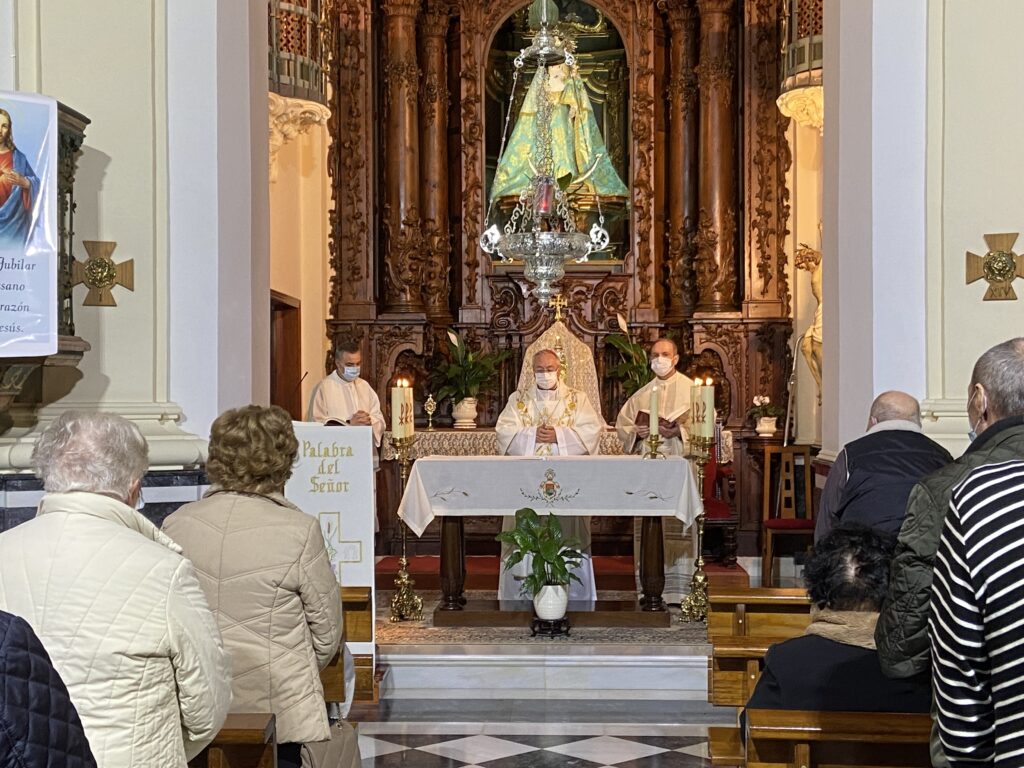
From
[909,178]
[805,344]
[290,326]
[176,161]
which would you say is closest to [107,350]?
[176,161]

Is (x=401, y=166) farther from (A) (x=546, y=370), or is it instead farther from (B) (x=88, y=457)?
(B) (x=88, y=457)

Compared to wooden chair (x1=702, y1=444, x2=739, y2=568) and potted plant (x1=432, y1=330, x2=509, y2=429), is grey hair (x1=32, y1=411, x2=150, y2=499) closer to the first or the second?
wooden chair (x1=702, y1=444, x2=739, y2=568)

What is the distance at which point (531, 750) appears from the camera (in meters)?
6.08

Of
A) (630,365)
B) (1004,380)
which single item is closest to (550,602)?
(630,365)

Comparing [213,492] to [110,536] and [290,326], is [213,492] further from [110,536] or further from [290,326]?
[290,326]

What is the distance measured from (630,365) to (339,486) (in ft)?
18.0

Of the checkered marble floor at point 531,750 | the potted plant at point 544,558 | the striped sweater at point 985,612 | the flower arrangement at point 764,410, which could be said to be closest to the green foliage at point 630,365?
the flower arrangement at point 764,410

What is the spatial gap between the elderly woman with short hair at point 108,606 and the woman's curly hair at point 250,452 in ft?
2.72

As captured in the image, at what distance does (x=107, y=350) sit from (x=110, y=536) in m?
3.49

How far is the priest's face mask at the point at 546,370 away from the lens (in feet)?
30.2

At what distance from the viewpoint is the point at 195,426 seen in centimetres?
606

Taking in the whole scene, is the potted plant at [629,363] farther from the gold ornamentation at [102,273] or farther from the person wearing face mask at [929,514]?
the person wearing face mask at [929,514]

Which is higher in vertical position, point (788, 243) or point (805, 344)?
point (788, 243)

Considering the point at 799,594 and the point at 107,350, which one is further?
the point at 107,350
